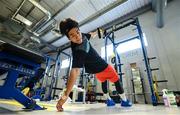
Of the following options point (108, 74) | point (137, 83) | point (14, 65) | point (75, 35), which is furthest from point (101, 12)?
point (14, 65)

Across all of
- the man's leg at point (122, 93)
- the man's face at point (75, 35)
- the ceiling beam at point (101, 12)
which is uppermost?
the ceiling beam at point (101, 12)

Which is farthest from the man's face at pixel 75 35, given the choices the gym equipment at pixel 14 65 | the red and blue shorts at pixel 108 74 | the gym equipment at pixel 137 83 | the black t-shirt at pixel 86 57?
the gym equipment at pixel 137 83

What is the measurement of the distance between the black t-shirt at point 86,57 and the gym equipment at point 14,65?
443 millimetres

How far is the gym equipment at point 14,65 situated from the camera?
1.00 meters

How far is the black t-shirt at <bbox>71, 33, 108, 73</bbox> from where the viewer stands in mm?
1506

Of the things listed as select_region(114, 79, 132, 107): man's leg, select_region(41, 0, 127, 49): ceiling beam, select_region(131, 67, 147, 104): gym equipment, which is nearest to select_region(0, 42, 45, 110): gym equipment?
select_region(114, 79, 132, 107): man's leg

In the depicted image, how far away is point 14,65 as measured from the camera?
1077 mm

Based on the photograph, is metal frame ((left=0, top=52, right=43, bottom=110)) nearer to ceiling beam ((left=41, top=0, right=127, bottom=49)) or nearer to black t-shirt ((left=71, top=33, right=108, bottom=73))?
black t-shirt ((left=71, top=33, right=108, bottom=73))

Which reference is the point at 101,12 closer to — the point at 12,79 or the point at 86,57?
the point at 86,57

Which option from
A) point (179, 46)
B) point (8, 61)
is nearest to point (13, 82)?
point (8, 61)

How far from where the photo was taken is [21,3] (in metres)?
4.99

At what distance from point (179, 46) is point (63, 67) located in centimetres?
623

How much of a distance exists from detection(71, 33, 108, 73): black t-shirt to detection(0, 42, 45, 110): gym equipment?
0.44 metres

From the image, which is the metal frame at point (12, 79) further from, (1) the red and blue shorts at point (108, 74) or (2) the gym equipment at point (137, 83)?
(2) the gym equipment at point (137, 83)
